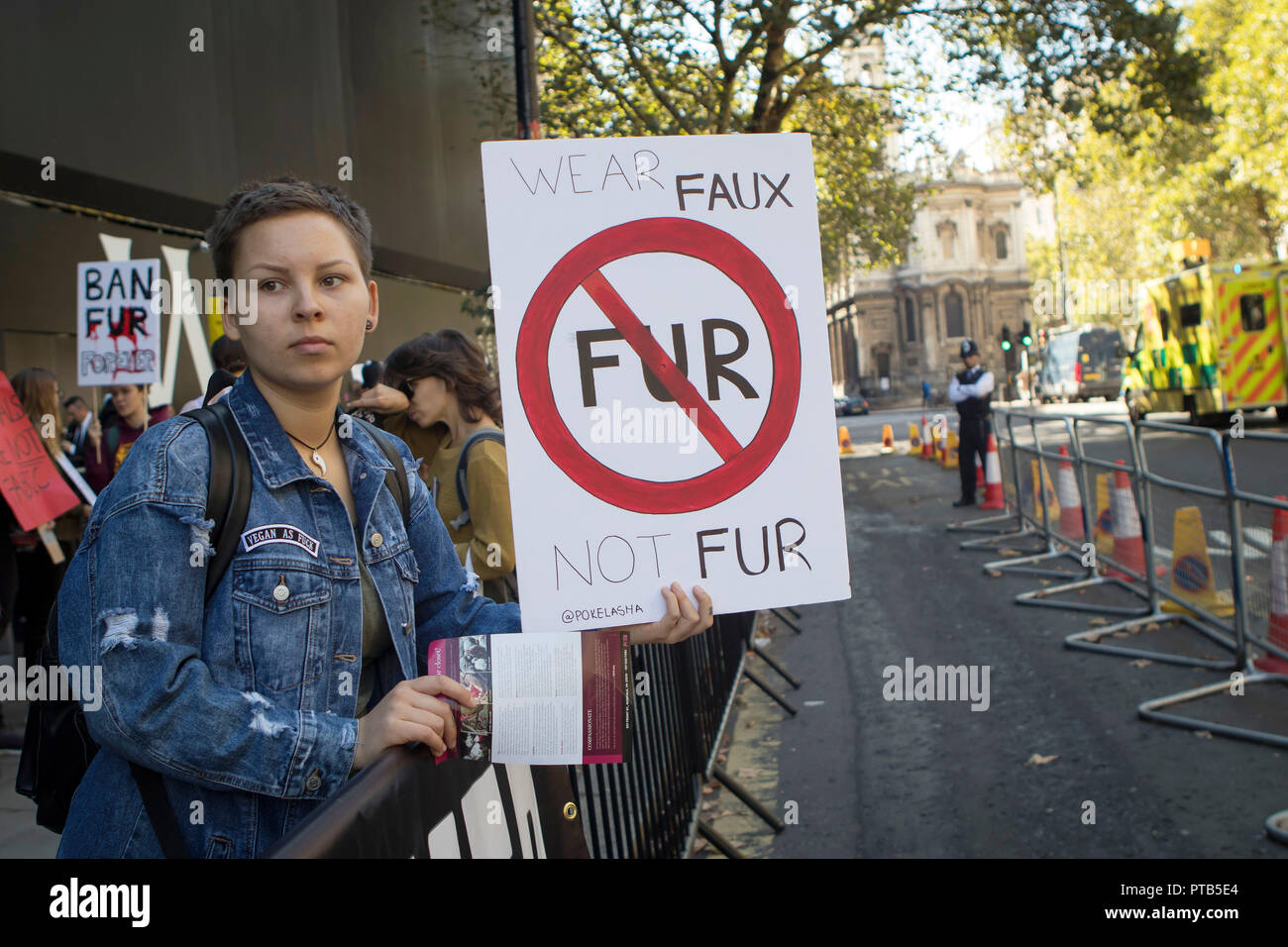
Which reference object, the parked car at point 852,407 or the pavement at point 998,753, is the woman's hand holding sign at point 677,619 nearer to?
the pavement at point 998,753

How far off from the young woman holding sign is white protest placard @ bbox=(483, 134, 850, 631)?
15cm

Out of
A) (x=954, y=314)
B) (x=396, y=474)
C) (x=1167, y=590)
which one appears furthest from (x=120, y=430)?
(x=954, y=314)

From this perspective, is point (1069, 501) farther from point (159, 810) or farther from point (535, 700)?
point (159, 810)

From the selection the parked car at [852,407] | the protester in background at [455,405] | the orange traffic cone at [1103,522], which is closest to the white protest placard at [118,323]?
the protester in background at [455,405]

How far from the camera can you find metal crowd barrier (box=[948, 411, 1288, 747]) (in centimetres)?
591

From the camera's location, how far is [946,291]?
7850 centimetres

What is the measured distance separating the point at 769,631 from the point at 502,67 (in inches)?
422

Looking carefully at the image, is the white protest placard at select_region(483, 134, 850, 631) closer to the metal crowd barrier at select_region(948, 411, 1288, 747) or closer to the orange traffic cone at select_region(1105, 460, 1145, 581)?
the metal crowd barrier at select_region(948, 411, 1288, 747)

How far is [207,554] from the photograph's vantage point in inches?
64.6

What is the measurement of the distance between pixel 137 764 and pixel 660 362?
1.07 metres
